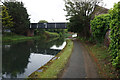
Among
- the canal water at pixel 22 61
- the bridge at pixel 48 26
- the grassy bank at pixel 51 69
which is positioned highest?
the bridge at pixel 48 26

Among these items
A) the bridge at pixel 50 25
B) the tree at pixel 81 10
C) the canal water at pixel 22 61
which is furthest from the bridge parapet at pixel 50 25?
the canal water at pixel 22 61

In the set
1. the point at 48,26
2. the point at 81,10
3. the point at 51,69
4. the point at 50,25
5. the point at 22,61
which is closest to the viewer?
the point at 51,69

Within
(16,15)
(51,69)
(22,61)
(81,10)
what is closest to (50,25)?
(16,15)

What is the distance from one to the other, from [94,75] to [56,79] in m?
2.41

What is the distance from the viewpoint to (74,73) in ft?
19.7

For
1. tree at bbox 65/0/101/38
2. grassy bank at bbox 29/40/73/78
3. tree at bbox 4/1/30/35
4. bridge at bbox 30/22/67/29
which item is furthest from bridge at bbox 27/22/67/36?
grassy bank at bbox 29/40/73/78

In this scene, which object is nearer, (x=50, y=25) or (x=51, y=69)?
(x=51, y=69)

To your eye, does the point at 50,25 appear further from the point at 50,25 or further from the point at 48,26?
the point at 48,26

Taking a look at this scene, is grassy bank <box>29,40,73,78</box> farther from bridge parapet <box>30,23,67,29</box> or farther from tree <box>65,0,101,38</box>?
bridge parapet <box>30,23,67,29</box>

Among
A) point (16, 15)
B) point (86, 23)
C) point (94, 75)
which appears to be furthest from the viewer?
point (16, 15)

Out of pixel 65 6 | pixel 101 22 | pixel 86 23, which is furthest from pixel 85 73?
pixel 65 6

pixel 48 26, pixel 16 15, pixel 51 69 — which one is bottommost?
pixel 51 69

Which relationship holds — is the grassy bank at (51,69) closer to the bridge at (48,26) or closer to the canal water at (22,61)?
the canal water at (22,61)

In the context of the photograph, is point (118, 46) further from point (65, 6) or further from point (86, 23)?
point (65, 6)
